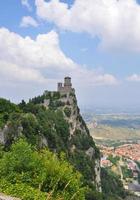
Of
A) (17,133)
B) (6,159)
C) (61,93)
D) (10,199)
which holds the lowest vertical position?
(10,199)

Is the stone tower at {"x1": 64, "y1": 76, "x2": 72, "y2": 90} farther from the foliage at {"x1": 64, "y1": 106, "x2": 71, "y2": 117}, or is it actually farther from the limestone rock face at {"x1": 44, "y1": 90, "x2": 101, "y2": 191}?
the foliage at {"x1": 64, "y1": 106, "x2": 71, "y2": 117}

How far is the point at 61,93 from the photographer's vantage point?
13812cm

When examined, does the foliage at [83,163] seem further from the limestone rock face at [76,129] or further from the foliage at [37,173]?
the foliage at [37,173]

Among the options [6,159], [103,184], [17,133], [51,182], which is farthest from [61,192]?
[103,184]

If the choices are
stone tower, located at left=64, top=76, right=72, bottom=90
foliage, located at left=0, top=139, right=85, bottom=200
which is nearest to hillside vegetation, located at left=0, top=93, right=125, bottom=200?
foliage, located at left=0, top=139, right=85, bottom=200

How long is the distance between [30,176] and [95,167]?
92639mm

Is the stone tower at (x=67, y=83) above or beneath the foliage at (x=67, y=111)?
above

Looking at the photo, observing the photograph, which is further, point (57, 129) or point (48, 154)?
point (57, 129)

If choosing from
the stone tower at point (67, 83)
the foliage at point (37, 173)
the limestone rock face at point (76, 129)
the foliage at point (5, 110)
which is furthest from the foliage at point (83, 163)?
the foliage at point (37, 173)

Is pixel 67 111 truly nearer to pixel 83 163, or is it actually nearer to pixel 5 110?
pixel 83 163

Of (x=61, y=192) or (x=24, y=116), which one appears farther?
(x=24, y=116)

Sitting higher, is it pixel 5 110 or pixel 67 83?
pixel 67 83

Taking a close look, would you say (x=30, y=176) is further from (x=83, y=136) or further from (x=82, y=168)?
(x=83, y=136)

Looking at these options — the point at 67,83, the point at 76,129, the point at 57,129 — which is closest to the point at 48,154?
the point at 57,129
